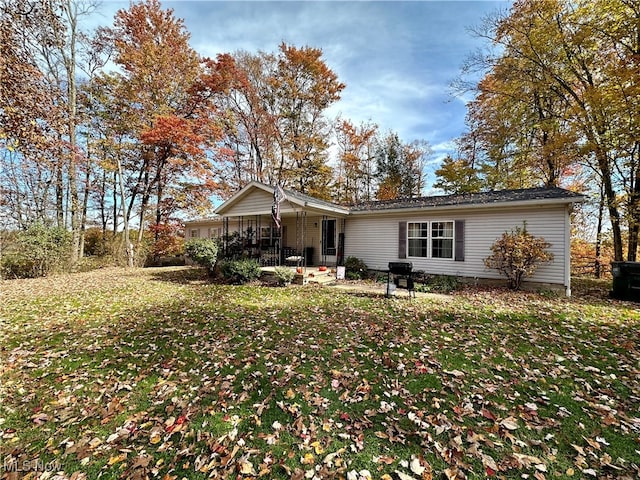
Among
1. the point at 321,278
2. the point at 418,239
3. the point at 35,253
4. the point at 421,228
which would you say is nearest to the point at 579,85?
the point at 421,228

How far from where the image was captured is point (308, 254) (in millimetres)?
14148

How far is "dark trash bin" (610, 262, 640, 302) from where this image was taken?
24.9 ft

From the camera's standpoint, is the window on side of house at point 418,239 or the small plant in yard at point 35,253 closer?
the small plant in yard at point 35,253

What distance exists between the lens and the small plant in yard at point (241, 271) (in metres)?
9.82

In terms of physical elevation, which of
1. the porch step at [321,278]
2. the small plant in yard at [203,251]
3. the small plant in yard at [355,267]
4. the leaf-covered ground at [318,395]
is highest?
the small plant in yard at [203,251]

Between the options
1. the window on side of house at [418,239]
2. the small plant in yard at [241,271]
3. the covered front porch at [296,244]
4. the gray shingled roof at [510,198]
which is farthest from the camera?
the covered front porch at [296,244]

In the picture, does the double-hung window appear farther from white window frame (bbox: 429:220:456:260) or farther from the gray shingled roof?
the gray shingled roof

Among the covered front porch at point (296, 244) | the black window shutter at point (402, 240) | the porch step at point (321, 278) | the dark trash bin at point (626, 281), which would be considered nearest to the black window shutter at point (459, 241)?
the black window shutter at point (402, 240)

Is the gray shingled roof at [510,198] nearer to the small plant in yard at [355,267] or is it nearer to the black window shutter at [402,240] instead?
the black window shutter at [402,240]

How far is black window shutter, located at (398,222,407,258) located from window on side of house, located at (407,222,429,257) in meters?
0.13

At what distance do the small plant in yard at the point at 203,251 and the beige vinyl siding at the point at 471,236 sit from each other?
5940 millimetres

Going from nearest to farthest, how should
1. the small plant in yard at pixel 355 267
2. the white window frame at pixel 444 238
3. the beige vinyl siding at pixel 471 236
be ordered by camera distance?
the beige vinyl siding at pixel 471 236 < the white window frame at pixel 444 238 < the small plant in yard at pixel 355 267

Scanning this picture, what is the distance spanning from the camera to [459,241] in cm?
1026

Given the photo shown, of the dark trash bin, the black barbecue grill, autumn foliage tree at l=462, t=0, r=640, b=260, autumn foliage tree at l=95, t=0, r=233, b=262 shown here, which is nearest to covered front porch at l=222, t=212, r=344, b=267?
the black barbecue grill
